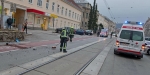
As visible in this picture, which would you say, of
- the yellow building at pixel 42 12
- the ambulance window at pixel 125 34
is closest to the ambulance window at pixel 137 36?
the ambulance window at pixel 125 34

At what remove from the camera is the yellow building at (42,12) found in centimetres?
2787

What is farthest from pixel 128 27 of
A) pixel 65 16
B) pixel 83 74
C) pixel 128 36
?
pixel 65 16

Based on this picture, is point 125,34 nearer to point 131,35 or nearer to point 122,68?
point 131,35

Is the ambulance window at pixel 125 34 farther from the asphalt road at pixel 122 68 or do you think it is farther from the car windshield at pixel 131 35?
the asphalt road at pixel 122 68

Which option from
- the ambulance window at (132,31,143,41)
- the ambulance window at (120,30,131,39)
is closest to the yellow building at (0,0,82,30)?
the ambulance window at (120,30,131,39)

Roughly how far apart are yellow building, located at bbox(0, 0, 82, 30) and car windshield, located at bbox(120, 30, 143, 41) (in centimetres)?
1781

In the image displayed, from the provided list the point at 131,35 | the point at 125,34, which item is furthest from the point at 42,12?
the point at 131,35

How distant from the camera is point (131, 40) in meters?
12.0

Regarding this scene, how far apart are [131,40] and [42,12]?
2395 cm

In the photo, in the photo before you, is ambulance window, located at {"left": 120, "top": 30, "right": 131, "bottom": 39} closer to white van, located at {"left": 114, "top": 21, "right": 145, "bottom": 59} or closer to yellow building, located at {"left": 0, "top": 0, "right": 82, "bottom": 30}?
white van, located at {"left": 114, "top": 21, "right": 145, "bottom": 59}

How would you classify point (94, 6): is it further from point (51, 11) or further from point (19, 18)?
point (19, 18)

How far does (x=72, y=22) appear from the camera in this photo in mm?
55156

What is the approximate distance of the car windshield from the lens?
1196 centimetres

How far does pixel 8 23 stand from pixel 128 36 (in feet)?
37.5
